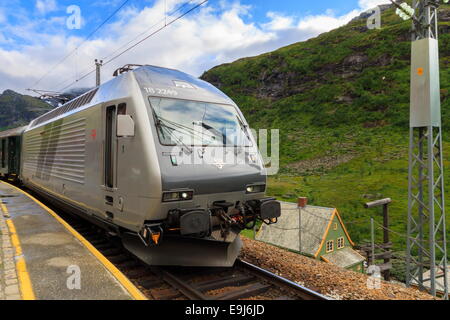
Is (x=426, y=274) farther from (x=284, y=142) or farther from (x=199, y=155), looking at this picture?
(x=284, y=142)

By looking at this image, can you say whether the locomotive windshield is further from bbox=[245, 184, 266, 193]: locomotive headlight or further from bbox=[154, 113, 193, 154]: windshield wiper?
bbox=[245, 184, 266, 193]: locomotive headlight

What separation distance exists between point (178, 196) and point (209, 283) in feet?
5.56

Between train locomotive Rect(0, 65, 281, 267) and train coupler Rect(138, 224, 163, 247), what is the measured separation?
0.05ft

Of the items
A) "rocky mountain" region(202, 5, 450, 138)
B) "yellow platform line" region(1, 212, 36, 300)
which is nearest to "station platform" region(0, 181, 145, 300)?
"yellow platform line" region(1, 212, 36, 300)

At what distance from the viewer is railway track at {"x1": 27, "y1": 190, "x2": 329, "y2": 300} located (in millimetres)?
5102

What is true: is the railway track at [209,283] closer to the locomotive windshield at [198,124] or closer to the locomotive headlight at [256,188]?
the locomotive headlight at [256,188]

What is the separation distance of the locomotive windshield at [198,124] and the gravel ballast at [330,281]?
276 centimetres

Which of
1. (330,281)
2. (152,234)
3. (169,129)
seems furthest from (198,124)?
(330,281)

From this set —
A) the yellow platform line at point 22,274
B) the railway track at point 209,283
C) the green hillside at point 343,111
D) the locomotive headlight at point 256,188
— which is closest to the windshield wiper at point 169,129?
the locomotive headlight at point 256,188

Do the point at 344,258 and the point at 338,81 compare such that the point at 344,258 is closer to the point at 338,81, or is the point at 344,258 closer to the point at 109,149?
the point at 109,149

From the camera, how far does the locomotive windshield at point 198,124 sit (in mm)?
5574

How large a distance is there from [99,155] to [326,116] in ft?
232

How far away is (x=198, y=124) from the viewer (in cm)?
600
